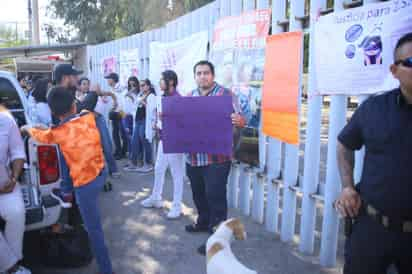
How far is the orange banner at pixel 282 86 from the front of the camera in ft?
12.5

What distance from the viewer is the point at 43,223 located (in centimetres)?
344

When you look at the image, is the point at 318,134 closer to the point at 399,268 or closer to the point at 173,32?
the point at 399,268

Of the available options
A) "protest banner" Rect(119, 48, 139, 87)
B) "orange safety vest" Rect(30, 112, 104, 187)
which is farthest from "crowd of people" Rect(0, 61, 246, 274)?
"protest banner" Rect(119, 48, 139, 87)

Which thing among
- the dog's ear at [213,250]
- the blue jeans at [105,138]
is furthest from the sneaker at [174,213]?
the dog's ear at [213,250]

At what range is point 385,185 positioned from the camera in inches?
79.8

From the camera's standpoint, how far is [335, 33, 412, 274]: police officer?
1974mm

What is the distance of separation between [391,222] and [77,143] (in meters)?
2.28

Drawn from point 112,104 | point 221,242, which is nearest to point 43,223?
point 221,242

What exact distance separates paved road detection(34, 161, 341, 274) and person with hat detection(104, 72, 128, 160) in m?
3.23

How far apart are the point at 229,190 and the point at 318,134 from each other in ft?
6.61

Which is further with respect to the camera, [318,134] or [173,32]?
[173,32]

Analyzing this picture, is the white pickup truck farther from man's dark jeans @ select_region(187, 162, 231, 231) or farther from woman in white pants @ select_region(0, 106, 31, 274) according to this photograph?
man's dark jeans @ select_region(187, 162, 231, 231)

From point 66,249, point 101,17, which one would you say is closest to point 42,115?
point 66,249

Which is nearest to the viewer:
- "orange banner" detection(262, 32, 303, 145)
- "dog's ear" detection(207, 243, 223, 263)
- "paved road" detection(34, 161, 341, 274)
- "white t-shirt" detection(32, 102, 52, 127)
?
"dog's ear" detection(207, 243, 223, 263)
